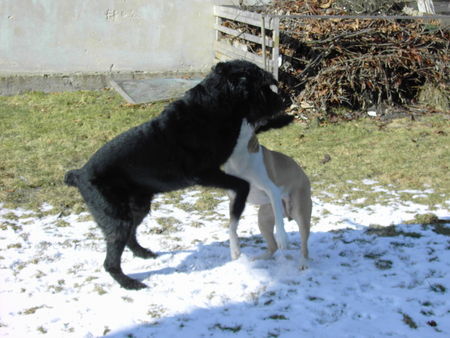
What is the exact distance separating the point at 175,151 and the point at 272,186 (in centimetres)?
77

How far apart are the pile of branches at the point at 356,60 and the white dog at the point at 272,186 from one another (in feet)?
14.9

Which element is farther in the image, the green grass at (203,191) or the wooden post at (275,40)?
the wooden post at (275,40)

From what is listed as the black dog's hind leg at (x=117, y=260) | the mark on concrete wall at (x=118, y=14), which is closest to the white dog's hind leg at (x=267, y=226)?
the black dog's hind leg at (x=117, y=260)

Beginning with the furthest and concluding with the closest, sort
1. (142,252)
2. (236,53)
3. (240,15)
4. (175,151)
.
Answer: (236,53), (240,15), (142,252), (175,151)

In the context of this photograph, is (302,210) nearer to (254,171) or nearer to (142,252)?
(254,171)

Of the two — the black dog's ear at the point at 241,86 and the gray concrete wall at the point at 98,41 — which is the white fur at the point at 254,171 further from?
the gray concrete wall at the point at 98,41

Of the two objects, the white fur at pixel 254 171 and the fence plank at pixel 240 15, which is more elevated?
the fence plank at pixel 240 15

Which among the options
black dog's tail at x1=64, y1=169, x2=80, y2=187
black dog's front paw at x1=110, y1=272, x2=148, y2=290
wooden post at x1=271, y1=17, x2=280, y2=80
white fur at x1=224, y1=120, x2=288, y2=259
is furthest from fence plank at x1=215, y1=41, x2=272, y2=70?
black dog's front paw at x1=110, y1=272, x2=148, y2=290

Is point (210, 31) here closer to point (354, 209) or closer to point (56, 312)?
point (354, 209)

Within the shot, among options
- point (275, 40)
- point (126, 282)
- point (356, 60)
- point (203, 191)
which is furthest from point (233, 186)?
point (356, 60)

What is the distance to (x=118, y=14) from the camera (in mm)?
9516

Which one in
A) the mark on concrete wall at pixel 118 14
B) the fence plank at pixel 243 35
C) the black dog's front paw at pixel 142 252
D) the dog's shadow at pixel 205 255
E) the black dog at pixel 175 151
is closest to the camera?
the black dog at pixel 175 151

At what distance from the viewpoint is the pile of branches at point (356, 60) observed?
27.1 ft

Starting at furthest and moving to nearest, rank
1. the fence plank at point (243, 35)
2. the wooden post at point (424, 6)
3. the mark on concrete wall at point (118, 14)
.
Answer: the wooden post at point (424, 6) < the mark on concrete wall at point (118, 14) < the fence plank at point (243, 35)
